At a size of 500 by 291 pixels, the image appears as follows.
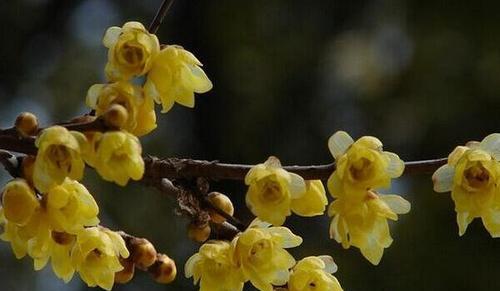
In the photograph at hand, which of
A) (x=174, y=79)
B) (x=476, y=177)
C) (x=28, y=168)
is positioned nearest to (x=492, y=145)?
(x=476, y=177)

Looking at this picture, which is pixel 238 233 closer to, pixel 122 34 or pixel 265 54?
pixel 122 34

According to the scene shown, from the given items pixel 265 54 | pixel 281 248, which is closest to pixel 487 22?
pixel 265 54

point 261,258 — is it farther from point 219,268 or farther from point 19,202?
point 19,202

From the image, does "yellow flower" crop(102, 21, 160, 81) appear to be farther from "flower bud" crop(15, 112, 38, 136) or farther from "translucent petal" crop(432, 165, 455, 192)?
"translucent petal" crop(432, 165, 455, 192)

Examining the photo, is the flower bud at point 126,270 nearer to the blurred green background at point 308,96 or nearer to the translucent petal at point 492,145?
the translucent petal at point 492,145

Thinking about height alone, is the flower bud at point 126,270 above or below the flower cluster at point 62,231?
below

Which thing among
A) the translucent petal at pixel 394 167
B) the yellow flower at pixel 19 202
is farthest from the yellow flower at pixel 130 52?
the translucent petal at pixel 394 167
